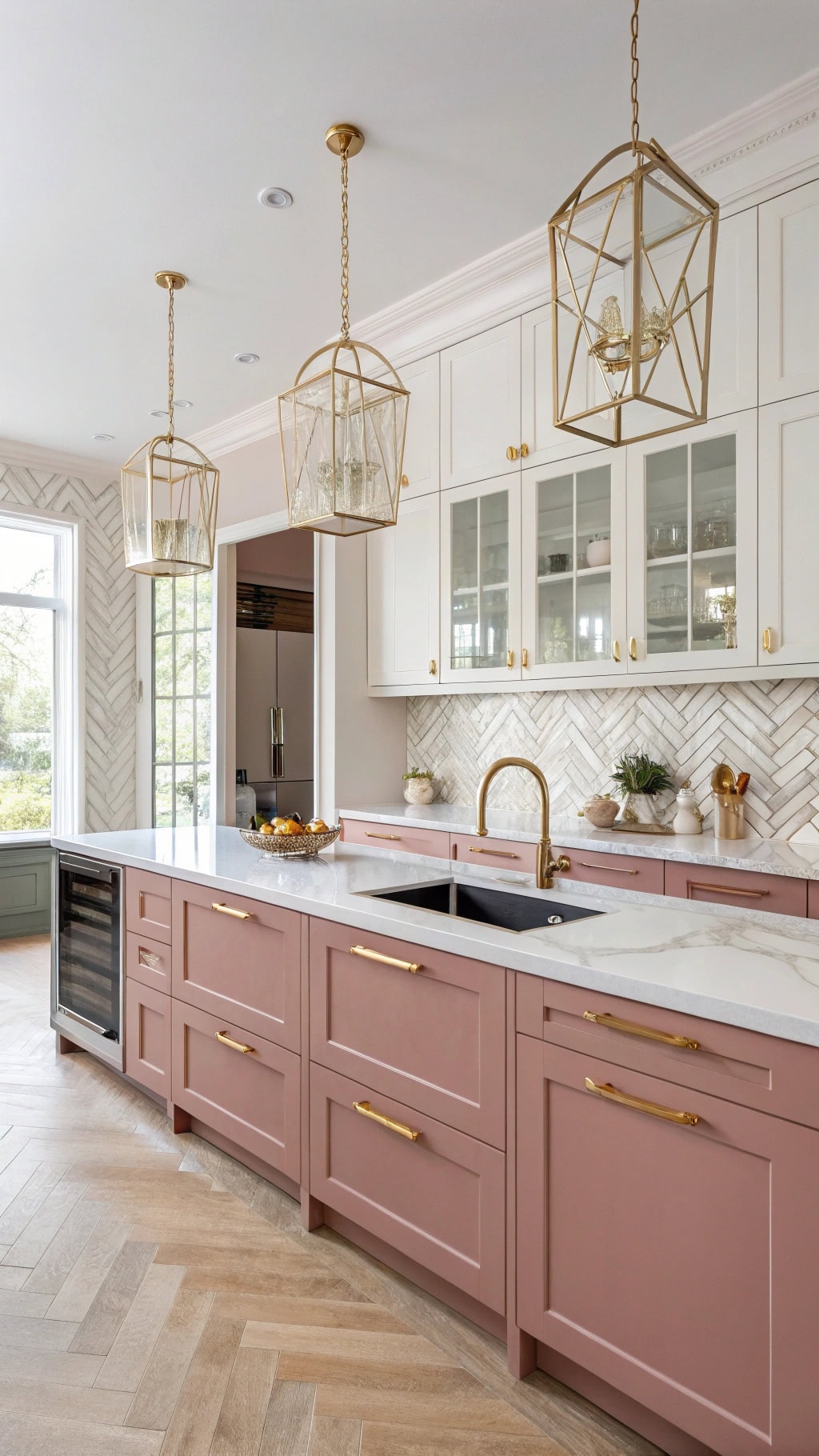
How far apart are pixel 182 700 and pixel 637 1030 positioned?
15.4 feet

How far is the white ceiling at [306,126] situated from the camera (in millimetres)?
2285

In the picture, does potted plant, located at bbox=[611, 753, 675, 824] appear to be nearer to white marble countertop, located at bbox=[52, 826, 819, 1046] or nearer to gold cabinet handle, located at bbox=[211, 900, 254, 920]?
white marble countertop, located at bbox=[52, 826, 819, 1046]

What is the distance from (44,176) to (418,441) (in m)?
1.71

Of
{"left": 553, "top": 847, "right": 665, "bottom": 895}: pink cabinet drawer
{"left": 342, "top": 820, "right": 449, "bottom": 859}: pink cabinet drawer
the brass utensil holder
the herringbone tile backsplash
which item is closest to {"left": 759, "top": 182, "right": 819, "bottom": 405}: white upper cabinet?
the herringbone tile backsplash

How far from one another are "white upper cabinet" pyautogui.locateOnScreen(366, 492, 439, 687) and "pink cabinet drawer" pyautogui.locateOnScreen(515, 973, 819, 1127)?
8.11ft

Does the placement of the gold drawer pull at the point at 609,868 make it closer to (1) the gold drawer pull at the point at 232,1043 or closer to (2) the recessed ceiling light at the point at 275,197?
(1) the gold drawer pull at the point at 232,1043

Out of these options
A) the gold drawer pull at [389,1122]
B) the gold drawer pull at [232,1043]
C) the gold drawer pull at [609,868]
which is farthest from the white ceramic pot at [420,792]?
the gold drawer pull at [389,1122]

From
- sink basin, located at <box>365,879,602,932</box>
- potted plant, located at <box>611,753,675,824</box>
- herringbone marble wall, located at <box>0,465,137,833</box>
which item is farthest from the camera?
herringbone marble wall, located at <box>0,465,137,833</box>

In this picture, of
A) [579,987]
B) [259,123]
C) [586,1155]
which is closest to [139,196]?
[259,123]

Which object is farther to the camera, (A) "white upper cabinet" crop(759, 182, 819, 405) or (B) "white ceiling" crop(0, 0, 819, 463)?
(A) "white upper cabinet" crop(759, 182, 819, 405)

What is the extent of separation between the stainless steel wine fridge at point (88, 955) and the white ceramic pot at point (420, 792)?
5.05 ft

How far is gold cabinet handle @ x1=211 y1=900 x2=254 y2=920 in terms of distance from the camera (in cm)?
238

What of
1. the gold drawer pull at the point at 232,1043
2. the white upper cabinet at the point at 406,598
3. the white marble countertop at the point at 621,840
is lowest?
the gold drawer pull at the point at 232,1043

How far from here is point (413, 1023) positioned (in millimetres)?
1888
